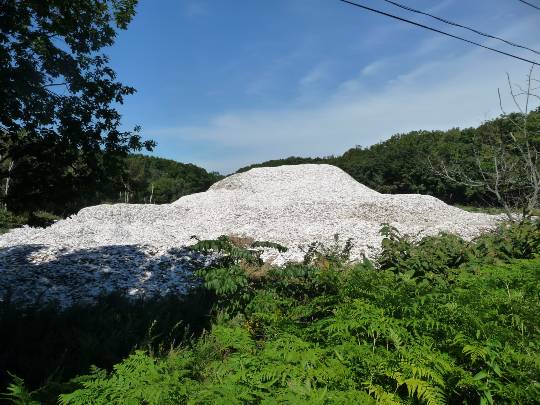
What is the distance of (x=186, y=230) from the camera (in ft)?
52.5

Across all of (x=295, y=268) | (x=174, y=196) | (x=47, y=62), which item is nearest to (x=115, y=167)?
(x=47, y=62)

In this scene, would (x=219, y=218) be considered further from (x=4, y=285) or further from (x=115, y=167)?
(x=115, y=167)

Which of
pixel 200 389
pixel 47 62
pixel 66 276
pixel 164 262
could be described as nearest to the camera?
pixel 200 389

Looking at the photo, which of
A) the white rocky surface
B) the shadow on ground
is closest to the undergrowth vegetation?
the shadow on ground

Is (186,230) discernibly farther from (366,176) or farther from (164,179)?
(164,179)

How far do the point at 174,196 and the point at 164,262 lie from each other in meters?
51.8

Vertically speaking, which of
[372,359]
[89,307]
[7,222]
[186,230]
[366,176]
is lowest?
[89,307]

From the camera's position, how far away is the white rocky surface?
8945 millimetres

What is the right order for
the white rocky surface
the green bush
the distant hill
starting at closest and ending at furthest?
the white rocky surface < the green bush < the distant hill

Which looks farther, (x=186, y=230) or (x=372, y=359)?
(x=186, y=230)

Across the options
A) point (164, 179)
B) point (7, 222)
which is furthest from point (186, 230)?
point (164, 179)

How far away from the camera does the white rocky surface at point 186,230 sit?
8.95m

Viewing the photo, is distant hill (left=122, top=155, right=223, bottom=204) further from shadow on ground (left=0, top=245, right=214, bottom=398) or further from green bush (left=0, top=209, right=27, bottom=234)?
shadow on ground (left=0, top=245, right=214, bottom=398)

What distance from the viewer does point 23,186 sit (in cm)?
571
